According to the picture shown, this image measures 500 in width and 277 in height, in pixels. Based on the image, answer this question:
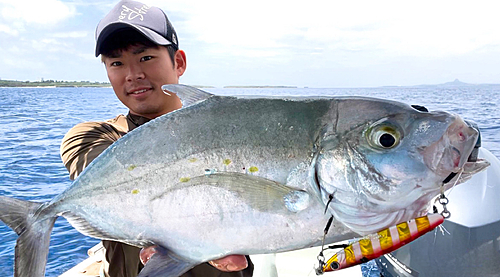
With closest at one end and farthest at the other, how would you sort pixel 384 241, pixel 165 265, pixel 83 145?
pixel 384 241
pixel 165 265
pixel 83 145

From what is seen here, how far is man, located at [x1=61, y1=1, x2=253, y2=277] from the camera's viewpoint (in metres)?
2.22

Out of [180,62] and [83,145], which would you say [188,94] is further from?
[180,62]

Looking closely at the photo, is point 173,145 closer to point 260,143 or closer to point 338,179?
point 260,143

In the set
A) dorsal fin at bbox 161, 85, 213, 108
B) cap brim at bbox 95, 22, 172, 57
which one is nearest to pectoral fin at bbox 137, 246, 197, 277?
dorsal fin at bbox 161, 85, 213, 108

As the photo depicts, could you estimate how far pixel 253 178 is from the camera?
1487 millimetres

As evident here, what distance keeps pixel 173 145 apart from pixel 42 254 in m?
0.79

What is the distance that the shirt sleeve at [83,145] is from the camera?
6.96ft

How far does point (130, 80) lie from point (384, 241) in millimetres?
1782

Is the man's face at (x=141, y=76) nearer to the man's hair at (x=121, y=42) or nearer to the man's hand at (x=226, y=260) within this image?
the man's hair at (x=121, y=42)

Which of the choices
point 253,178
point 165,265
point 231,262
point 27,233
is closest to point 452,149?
point 253,178

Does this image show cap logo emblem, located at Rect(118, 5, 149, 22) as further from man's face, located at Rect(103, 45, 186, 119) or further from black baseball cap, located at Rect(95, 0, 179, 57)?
man's face, located at Rect(103, 45, 186, 119)

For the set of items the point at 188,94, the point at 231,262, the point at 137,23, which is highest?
the point at 137,23

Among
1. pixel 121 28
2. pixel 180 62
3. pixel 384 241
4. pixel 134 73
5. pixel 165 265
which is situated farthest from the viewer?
pixel 180 62

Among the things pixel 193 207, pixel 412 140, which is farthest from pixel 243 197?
pixel 412 140
